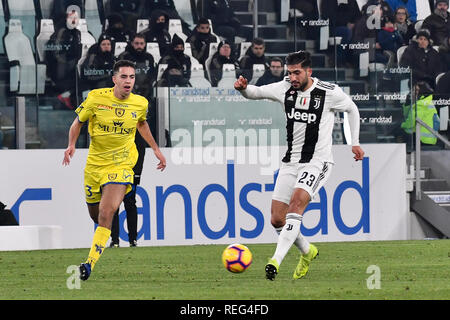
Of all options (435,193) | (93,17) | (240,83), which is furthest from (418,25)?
(240,83)

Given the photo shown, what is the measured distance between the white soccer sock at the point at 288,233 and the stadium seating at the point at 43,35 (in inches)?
336

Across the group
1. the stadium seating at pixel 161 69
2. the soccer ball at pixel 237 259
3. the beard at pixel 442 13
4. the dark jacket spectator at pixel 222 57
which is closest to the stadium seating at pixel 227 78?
the stadium seating at pixel 161 69

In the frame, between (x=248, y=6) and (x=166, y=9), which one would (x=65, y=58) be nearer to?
(x=166, y=9)

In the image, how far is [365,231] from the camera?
17.3m

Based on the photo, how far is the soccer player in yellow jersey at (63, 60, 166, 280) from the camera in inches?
443

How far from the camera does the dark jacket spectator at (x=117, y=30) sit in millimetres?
19703

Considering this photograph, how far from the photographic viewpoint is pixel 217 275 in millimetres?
11039

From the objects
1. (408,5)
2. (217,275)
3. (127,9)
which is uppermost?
(408,5)

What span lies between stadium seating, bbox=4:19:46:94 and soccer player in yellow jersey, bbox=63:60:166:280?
17.9ft

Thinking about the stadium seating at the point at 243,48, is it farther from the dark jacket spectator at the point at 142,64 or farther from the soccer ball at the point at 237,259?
the soccer ball at the point at 237,259

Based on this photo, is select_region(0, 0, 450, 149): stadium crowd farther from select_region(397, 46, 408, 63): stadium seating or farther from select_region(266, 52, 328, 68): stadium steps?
select_region(266, 52, 328, 68): stadium steps

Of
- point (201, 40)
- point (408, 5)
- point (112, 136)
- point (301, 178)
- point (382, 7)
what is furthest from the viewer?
point (408, 5)

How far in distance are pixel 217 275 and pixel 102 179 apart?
1.48 m
